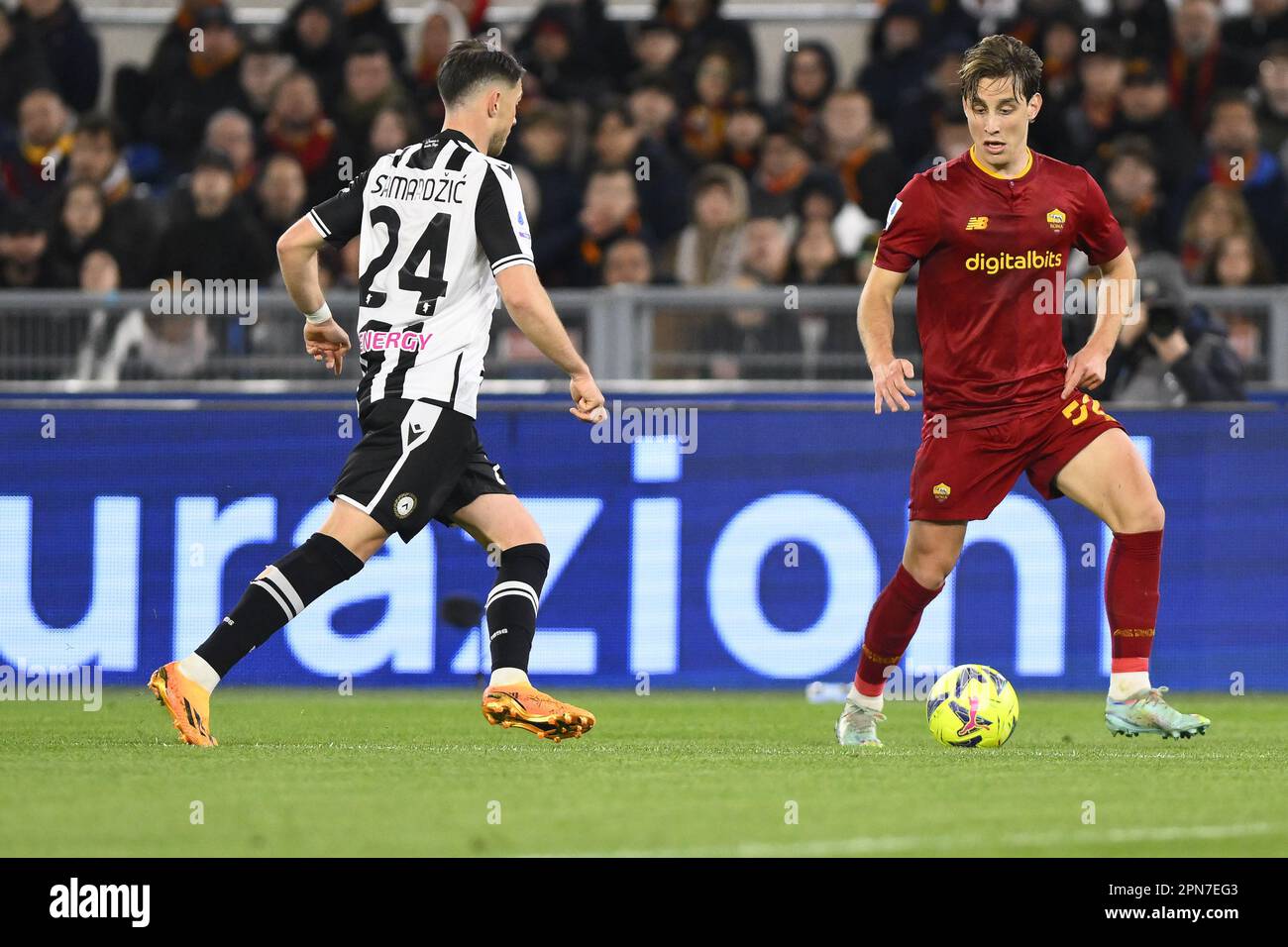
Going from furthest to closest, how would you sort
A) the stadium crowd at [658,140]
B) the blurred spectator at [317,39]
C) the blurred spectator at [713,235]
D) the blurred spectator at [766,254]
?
the blurred spectator at [317,39] → the blurred spectator at [713,235] → the stadium crowd at [658,140] → the blurred spectator at [766,254]

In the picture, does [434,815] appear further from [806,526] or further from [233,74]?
[233,74]

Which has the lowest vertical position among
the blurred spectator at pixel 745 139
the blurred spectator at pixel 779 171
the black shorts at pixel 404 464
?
the black shorts at pixel 404 464

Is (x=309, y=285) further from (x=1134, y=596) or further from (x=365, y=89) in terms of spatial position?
(x=365, y=89)

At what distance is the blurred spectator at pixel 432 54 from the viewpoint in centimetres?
1473

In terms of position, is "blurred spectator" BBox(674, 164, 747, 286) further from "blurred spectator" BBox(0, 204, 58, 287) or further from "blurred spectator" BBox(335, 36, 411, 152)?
"blurred spectator" BBox(0, 204, 58, 287)

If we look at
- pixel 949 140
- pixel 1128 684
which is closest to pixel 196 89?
pixel 949 140

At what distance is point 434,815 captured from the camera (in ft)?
18.4

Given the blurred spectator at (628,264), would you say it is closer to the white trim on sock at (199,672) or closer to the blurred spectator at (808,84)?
the blurred spectator at (808,84)

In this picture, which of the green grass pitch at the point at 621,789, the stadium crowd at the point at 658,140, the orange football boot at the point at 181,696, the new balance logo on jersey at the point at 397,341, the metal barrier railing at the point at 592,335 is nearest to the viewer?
the green grass pitch at the point at 621,789

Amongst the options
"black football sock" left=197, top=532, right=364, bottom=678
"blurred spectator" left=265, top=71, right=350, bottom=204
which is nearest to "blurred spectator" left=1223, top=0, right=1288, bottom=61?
"blurred spectator" left=265, top=71, right=350, bottom=204

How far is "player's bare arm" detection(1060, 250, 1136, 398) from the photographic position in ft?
24.8

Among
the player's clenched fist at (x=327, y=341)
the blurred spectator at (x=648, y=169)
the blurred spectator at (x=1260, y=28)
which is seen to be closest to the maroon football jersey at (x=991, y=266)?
the player's clenched fist at (x=327, y=341)

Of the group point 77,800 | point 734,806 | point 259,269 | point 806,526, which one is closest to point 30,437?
point 259,269

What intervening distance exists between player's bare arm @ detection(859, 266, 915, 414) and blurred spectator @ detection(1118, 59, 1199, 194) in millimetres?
6721
